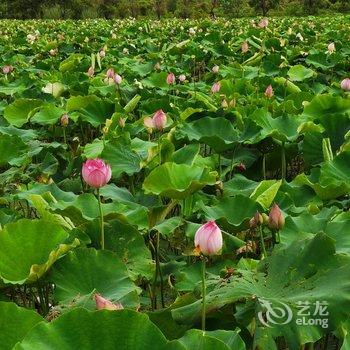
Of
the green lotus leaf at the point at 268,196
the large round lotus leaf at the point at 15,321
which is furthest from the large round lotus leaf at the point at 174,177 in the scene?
the large round lotus leaf at the point at 15,321

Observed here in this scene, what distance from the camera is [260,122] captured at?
2.17 meters

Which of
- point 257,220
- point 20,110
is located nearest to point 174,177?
point 257,220

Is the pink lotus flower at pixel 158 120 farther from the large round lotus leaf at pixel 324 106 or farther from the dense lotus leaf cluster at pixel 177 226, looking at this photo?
the large round lotus leaf at pixel 324 106

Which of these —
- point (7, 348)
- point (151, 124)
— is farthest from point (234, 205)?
point (7, 348)

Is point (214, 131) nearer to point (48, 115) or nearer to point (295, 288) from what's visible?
point (48, 115)

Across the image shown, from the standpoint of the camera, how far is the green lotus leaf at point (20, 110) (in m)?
2.80

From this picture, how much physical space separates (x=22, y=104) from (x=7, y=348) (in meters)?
2.04

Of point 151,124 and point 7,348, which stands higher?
point 7,348

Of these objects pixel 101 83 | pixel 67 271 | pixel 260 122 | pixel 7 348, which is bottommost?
pixel 101 83

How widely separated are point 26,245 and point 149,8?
2251 centimetres

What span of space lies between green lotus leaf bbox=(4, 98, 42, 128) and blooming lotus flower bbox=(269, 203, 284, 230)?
1.71 metres

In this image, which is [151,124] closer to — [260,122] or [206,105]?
[260,122]

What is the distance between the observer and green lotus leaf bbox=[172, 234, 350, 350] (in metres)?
1.01

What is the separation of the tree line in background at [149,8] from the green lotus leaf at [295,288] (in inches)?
719
